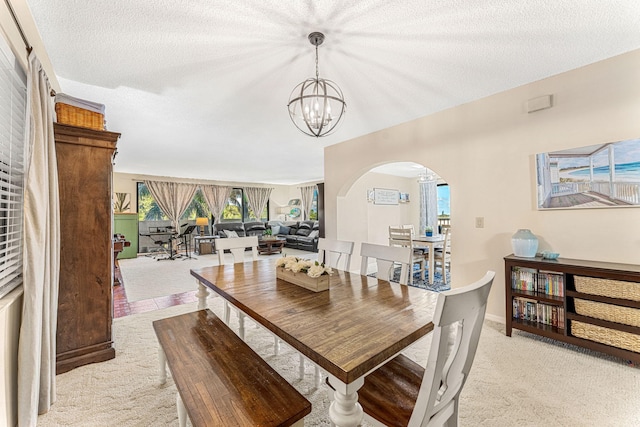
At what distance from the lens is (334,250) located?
2.53 m

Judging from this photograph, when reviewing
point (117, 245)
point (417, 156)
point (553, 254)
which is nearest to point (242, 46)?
point (417, 156)

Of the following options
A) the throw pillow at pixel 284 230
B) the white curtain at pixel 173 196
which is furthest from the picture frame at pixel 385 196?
the white curtain at pixel 173 196

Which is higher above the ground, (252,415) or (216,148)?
(216,148)

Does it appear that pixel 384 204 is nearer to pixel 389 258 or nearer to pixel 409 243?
pixel 409 243

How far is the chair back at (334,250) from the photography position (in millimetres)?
2408

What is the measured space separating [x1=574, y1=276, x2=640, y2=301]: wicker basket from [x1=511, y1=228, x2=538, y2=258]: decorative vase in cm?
36

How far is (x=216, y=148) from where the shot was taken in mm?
5016

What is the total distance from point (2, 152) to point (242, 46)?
5.19 feet

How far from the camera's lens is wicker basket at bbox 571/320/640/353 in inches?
79.4

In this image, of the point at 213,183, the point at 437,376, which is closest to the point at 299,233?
the point at 213,183

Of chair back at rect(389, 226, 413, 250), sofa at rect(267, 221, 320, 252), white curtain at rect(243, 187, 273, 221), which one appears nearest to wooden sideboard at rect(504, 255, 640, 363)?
chair back at rect(389, 226, 413, 250)

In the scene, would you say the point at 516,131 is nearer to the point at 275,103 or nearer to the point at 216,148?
the point at 275,103

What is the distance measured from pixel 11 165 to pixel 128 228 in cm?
638

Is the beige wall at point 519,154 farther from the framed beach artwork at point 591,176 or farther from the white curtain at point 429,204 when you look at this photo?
the white curtain at point 429,204
